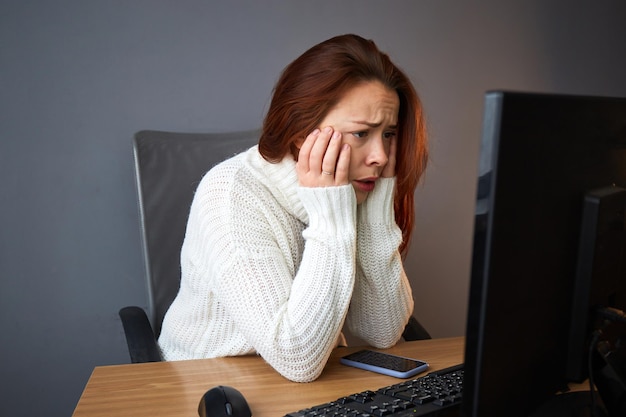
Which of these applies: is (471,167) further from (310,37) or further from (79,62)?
(79,62)

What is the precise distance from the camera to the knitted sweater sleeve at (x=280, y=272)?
1139mm

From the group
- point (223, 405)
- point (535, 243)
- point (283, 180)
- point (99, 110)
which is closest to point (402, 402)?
point (223, 405)

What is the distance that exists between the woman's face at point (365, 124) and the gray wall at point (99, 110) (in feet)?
2.37

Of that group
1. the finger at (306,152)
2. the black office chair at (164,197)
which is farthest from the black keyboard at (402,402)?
the black office chair at (164,197)

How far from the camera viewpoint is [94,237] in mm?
1951

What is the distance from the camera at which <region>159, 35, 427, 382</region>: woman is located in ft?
3.84

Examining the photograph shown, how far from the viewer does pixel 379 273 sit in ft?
4.64

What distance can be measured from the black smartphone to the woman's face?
0.36m

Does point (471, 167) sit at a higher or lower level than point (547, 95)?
lower

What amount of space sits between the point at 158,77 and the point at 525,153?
150cm

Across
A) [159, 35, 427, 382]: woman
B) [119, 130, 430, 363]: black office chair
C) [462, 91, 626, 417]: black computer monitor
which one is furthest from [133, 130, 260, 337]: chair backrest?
[462, 91, 626, 417]: black computer monitor

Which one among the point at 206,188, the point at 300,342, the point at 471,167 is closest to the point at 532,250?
the point at 300,342

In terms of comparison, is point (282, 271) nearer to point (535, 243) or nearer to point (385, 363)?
point (385, 363)

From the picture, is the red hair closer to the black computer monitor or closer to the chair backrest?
the chair backrest
